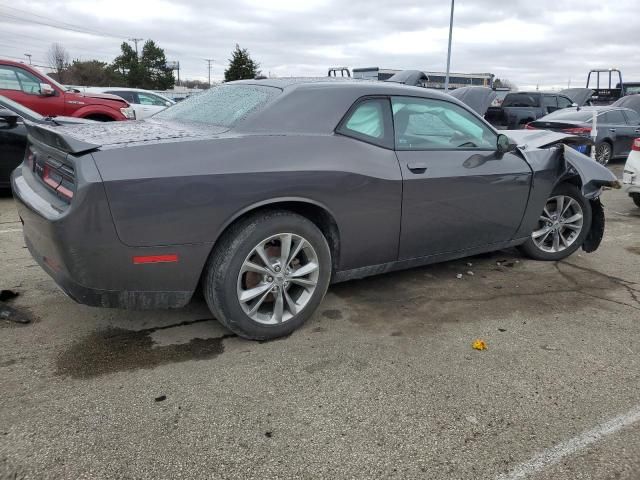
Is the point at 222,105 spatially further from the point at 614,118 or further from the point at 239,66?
the point at 239,66

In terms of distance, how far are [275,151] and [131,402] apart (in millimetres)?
1513

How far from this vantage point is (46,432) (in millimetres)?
2238

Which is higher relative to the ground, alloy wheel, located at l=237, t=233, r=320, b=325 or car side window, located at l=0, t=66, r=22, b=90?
car side window, located at l=0, t=66, r=22, b=90

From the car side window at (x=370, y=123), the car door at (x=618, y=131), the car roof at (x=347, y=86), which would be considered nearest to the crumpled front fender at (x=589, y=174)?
the car roof at (x=347, y=86)

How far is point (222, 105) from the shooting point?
3.58m

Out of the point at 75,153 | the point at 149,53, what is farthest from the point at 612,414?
the point at 149,53

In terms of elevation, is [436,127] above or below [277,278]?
above

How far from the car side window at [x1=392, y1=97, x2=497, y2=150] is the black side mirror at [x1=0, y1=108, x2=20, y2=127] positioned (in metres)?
5.41

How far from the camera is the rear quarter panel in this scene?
8.39 feet

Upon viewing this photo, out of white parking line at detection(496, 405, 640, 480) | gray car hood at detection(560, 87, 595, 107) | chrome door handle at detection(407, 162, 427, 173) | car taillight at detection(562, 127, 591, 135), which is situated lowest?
white parking line at detection(496, 405, 640, 480)

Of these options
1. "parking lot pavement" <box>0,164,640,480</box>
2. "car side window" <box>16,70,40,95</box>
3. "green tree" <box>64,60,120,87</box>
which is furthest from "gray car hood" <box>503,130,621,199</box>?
"green tree" <box>64,60,120,87</box>

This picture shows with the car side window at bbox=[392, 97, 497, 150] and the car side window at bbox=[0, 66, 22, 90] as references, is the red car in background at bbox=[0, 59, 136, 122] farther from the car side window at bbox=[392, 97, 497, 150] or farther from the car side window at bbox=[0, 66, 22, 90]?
the car side window at bbox=[392, 97, 497, 150]

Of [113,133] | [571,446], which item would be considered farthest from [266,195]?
[571,446]

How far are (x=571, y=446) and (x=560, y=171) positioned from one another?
2.88 meters
